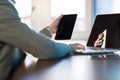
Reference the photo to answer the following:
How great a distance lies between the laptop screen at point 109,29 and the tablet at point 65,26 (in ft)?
0.60

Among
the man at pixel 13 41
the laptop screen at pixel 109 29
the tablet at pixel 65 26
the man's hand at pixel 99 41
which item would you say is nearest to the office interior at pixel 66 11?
the tablet at pixel 65 26

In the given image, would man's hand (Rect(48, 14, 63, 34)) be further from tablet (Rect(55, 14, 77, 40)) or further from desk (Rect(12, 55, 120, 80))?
desk (Rect(12, 55, 120, 80))

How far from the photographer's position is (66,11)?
8.21 feet

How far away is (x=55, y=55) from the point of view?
1.02 m

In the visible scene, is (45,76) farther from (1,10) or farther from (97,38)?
(97,38)

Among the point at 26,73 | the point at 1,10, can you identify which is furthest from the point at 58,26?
the point at 26,73

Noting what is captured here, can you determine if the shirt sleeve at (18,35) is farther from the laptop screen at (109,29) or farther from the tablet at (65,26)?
the tablet at (65,26)

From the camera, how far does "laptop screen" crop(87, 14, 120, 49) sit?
4.32 ft

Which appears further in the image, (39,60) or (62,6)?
(62,6)

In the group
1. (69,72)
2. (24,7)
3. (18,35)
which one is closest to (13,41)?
(18,35)

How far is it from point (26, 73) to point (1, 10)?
9.9 inches

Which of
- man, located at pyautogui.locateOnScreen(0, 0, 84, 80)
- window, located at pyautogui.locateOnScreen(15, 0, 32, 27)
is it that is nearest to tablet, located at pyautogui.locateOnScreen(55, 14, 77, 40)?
man, located at pyautogui.locateOnScreen(0, 0, 84, 80)

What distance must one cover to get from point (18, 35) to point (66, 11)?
5.39ft

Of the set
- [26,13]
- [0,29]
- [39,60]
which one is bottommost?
[26,13]
